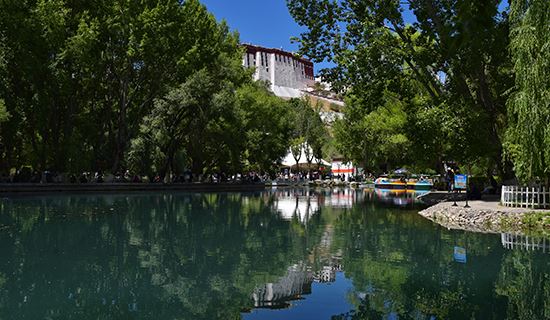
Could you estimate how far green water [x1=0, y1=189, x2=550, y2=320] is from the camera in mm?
8023

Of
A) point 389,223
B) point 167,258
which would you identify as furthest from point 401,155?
point 167,258

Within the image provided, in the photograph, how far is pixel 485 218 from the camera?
774 inches

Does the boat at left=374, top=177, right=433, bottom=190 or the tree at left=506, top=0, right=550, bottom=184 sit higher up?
the tree at left=506, top=0, right=550, bottom=184

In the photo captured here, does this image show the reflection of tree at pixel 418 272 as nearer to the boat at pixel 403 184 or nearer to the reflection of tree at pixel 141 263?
the reflection of tree at pixel 141 263

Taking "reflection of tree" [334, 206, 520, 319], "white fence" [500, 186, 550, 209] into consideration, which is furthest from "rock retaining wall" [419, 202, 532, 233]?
"reflection of tree" [334, 206, 520, 319]

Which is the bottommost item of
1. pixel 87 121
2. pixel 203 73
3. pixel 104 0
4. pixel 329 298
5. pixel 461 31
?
pixel 329 298

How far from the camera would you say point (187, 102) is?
41.5 m

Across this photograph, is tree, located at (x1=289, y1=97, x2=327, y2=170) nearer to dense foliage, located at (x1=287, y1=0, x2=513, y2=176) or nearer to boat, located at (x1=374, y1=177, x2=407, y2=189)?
boat, located at (x1=374, y1=177, x2=407, y2=189)

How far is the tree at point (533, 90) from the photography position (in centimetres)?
1786

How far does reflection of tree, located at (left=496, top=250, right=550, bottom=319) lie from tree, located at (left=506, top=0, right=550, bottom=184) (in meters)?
6.23

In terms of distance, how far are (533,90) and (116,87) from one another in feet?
110

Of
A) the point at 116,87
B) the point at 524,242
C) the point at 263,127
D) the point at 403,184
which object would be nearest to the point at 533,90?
the point at 524,242

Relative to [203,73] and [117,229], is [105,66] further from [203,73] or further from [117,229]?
[117,229]

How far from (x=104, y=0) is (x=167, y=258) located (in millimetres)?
32559
